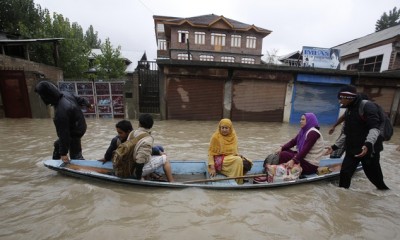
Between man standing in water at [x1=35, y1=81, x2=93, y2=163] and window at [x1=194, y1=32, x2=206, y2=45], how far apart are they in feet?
86.2

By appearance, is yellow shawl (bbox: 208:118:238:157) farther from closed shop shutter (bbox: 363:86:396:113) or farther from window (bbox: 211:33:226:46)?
window (bbox: 211:33:226:46)

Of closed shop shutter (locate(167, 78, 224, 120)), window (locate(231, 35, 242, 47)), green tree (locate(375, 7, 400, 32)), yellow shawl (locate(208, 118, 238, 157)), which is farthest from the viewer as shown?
green tree (locate(375, 7, 400, 32))

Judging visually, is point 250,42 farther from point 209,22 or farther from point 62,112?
point 62,112

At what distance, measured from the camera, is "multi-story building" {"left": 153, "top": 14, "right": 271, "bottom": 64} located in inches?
1105

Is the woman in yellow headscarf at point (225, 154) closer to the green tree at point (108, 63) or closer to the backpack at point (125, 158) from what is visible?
the backpack at point (125, 158)

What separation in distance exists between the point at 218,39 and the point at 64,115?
90.8 feet

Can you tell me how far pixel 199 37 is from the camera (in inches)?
1125

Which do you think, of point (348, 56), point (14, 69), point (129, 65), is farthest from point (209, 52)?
point (14, 69)

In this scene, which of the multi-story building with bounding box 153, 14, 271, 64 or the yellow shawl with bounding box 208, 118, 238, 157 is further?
the multi-story building with bounding box 153, 14, 271, 64

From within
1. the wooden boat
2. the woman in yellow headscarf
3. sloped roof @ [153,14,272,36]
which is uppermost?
sloped roof @ [153,14,272,36]

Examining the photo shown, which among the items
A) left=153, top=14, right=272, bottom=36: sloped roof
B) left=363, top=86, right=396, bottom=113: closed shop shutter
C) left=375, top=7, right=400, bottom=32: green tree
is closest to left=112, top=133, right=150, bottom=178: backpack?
left=363, top=86, right=396, bottom=113: closed shop shutter

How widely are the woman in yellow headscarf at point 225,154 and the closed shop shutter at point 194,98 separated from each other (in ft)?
27.3

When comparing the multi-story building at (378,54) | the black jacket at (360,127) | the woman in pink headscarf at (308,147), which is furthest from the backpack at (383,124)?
the multi-story building at (378,54)

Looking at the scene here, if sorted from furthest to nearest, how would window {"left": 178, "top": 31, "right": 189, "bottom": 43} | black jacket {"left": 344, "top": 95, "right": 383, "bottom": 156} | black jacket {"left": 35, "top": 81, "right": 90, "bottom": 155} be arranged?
1. window {"left": 178, "top": 31, "right": 189, "bottom": 43}
2. black jacket {"left": 35, "top": 81, "right": 90, "bottom": 155}
3. black jacket {"left": 344, "top": 95, "right": 383, "bottom": 156}
